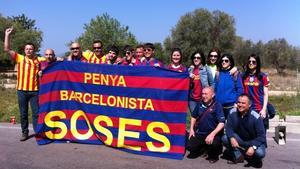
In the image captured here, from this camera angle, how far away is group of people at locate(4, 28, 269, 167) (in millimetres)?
6836

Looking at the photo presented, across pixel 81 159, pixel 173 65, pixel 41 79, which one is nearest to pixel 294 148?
pixel 173 65

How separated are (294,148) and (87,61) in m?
4.32

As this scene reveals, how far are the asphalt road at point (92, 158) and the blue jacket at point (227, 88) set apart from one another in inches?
40.6

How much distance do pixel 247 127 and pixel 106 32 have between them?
48461mm

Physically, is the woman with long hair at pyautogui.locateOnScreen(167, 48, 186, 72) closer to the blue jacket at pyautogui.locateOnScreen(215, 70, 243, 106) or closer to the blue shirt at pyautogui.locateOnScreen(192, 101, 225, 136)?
the blue jacket at pyautogui.locateOnScreen(215, 70, 243, 106)

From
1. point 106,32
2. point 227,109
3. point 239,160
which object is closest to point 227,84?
point 227,109

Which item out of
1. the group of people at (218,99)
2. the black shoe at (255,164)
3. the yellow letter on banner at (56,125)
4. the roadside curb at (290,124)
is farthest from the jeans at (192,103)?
the roadside curb at (290,124)

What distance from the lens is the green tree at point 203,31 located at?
60.7 m

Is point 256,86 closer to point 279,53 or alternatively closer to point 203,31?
point 203,31

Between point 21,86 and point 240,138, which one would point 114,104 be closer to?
point 21,86

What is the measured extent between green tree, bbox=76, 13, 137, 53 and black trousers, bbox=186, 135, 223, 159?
46.6 meters

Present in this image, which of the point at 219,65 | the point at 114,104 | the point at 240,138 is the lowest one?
the point at 240,138

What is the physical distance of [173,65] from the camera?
7785 mm

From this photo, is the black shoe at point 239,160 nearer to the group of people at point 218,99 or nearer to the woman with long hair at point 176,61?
the group of people at point 218,99
